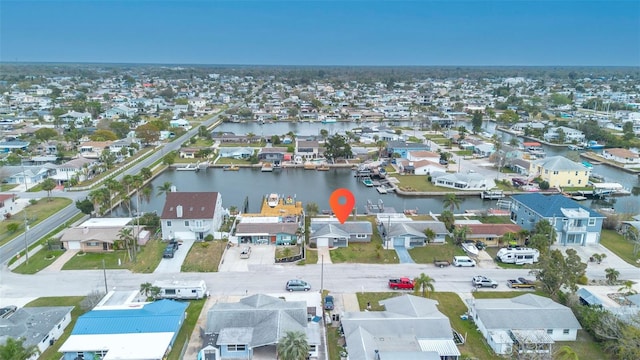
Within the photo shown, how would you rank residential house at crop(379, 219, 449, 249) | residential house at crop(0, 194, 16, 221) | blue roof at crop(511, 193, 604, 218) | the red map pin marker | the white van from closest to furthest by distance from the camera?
the white van → residential house at crop(379, 219, 449, 249) → blue roof at crop(511, 193, 604, 218) → the red map pin marker → residential house at crop(0, 194, 16, 221)

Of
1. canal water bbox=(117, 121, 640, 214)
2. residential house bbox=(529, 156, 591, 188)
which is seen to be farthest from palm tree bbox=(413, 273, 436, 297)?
residential house bbox=(529, 156, 591, 188)

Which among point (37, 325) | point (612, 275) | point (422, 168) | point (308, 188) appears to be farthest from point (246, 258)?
point (422, 168)

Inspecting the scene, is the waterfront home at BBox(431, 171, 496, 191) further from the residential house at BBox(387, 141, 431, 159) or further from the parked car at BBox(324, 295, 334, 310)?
the parked car at BBox(324, 295, 334, 310)

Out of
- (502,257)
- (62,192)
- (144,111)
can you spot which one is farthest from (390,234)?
(144,111)

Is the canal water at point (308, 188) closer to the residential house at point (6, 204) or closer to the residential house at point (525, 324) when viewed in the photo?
the residential house at point (6, 204)

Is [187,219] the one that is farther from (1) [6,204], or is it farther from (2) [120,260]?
(1) [6,204]

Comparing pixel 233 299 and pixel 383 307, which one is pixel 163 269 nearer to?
pixel 233 299
